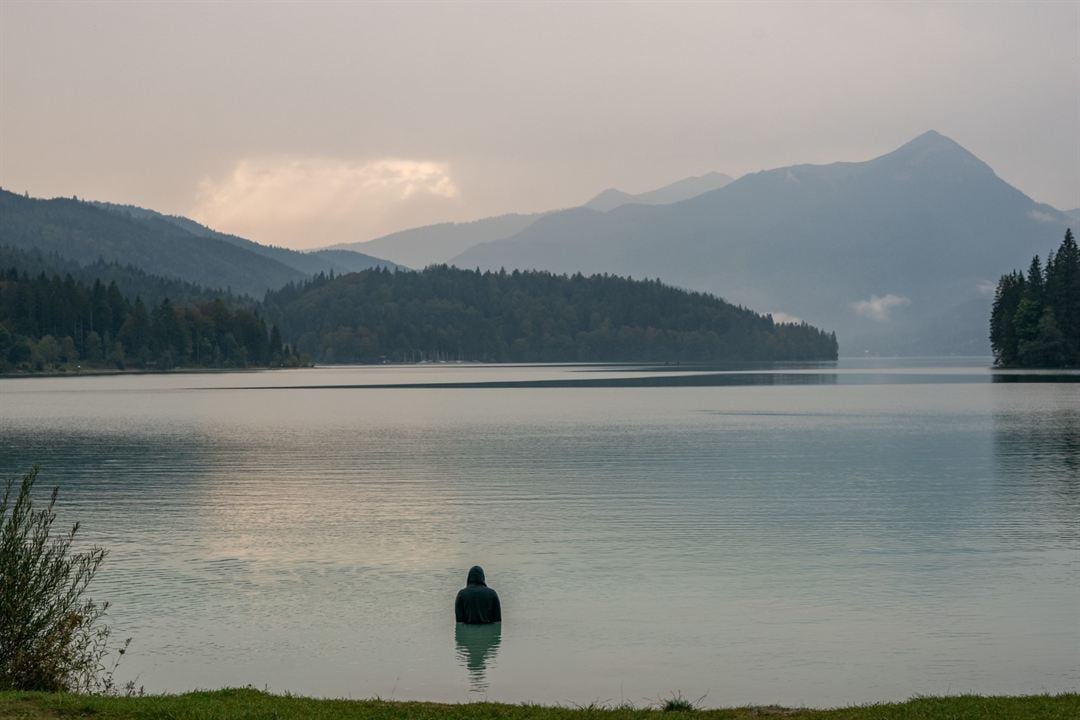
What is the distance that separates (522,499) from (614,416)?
227ft

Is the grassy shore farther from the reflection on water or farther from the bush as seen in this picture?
the reflection on water

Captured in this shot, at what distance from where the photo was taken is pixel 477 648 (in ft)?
97.5

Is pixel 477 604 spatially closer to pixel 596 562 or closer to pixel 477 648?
pixel 477 648

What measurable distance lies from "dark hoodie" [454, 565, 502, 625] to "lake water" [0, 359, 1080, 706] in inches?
22.6

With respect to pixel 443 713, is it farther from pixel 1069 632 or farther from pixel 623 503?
pixel 623 503

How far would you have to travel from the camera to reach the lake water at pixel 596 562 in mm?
27562

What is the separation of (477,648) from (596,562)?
37.5 ft

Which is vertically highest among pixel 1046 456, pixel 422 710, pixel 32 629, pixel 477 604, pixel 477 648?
pixel 32 629

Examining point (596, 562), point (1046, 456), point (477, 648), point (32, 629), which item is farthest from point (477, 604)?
point (1046, 456)

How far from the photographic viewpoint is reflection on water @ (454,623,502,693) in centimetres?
2702

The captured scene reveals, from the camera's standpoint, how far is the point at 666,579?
37.6 meters

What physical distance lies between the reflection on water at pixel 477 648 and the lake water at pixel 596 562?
0.11m

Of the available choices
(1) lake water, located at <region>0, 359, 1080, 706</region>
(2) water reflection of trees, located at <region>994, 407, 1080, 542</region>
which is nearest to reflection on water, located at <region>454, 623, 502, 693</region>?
(1) lake water, located at <region>0, 359, 1080, 706</region>

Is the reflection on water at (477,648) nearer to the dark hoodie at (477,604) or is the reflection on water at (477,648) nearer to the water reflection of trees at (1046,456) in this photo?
the dark hoodie at (477,604)
